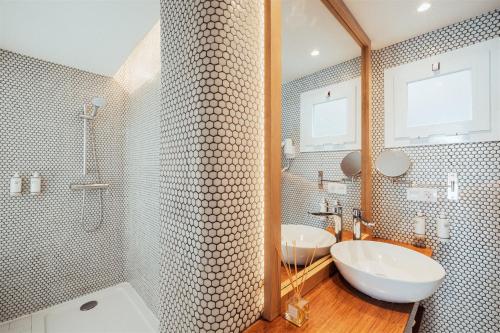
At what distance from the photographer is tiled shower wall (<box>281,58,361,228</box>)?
94 cm

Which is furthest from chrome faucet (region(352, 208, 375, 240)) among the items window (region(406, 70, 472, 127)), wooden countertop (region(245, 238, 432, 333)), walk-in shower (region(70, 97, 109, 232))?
walk-in shower (region(70, 97, 109, 232))

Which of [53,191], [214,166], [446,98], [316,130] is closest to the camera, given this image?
[214,166]

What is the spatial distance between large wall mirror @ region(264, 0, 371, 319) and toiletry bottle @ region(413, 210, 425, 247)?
0.27 meters

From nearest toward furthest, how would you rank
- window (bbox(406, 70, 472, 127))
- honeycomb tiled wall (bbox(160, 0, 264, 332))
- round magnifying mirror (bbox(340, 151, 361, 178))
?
1. honeycomb tiled wall (bbox(160, 0, 264, 332))
2. window (bbox(406, 70, 472, 127))
3. round magnifying mirror (bbox(340, 151, 361, 178))

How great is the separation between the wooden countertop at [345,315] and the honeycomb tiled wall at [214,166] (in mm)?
111

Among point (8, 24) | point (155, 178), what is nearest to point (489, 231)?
point (155, 178)

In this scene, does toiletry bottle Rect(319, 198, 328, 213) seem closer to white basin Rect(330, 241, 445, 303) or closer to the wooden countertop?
white basin Rect(330, 241, 445, 303)

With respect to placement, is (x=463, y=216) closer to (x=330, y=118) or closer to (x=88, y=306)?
(x=330, y=118)

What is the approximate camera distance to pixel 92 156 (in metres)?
2.14

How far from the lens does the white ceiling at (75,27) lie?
51.6 inches

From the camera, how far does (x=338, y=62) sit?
1.35 m

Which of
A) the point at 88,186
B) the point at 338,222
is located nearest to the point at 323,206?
the point at 338,222

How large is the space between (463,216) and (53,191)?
10.4ft

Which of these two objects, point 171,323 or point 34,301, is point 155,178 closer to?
point 171,323
